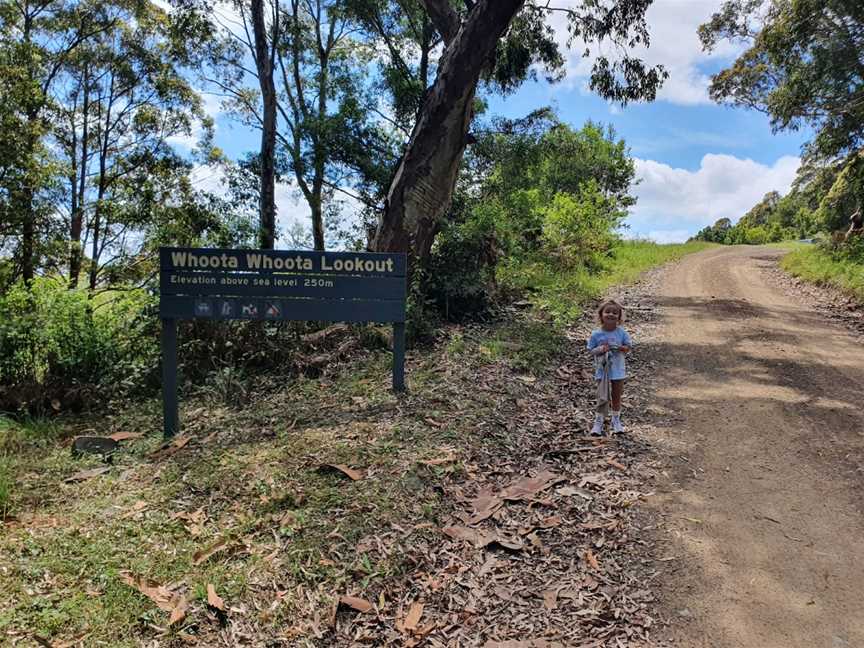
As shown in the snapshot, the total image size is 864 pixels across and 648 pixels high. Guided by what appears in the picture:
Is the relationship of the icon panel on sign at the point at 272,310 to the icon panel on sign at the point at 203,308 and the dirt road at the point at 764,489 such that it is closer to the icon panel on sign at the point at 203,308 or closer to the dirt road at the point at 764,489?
the icon panel on sign at the point at 203,308

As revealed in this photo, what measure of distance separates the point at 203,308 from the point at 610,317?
4.16 meters

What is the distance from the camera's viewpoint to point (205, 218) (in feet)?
43.4

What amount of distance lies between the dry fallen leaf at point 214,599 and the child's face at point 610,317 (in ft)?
13.4

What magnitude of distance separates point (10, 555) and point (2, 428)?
2.86 metres

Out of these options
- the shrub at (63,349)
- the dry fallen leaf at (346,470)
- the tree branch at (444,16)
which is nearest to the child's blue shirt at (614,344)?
the dry fallen leaf at (346,470)

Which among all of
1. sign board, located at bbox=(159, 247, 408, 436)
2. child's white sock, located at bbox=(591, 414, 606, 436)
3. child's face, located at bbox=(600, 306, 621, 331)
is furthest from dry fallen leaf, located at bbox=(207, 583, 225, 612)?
child's face, located at bbox=(600, 306, 621, 331)

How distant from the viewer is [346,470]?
468cm

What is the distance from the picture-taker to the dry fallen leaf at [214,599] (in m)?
3.28

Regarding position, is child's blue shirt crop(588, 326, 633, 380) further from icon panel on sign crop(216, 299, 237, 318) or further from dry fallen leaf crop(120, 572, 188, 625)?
dry fallen leaf crop(120, 572, 188, 625)

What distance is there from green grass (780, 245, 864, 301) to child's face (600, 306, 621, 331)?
10.0 m

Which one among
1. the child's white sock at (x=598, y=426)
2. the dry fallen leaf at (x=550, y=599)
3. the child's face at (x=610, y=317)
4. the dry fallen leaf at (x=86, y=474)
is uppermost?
the child's face at (x=610, y=317)

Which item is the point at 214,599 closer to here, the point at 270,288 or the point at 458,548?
the point at 458,548

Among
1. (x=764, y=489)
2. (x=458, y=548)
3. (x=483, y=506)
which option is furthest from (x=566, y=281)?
(x=458, y=548)

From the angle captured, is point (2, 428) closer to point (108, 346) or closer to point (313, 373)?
point (108, 346)
